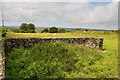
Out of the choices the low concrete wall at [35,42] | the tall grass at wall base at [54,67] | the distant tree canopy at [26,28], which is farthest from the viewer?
the distant tree canopy at [26,28]

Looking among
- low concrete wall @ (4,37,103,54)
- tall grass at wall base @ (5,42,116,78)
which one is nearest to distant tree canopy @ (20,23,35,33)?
low concrete wall @ (4,37,103,54)

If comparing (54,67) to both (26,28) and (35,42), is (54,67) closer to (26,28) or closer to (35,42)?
(35,42)

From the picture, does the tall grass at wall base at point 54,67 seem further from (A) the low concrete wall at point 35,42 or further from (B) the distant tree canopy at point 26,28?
(B) the distant tree canopy at point 26,28

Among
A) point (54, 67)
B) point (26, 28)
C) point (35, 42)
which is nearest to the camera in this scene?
point (54, 67)

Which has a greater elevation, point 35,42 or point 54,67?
point 35,42

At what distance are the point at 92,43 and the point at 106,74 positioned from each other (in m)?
4.52

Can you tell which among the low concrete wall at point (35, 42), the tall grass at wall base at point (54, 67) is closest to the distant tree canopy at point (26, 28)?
the low concrete wall at point (35, 42)

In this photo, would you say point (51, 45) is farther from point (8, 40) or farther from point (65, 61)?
point (8, 40)

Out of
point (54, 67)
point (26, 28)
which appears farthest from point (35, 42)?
point (26, 28)

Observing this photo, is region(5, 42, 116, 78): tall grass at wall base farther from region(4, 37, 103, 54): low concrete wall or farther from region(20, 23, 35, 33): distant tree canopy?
region(20, 23, 35, 33): distant tree canopy

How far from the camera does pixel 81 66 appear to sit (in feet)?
16.8

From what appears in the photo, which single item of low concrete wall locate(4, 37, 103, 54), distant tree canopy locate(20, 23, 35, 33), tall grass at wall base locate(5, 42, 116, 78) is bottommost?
tall grass at wall base locate(5, 42, 116, 78)

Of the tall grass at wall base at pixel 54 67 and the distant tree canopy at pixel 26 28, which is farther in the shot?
the distant tree canopy at pixel 26 28

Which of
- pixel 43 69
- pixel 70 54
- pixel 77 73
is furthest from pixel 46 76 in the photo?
pixel 70 54
